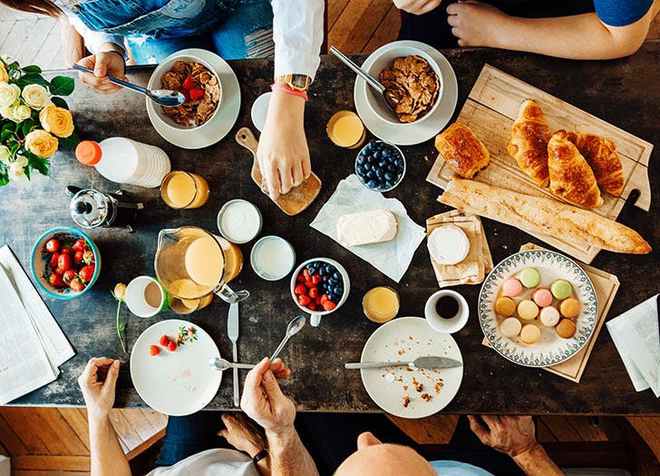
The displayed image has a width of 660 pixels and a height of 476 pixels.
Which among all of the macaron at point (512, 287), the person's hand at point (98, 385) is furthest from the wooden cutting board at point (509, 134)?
the person's hand at point (98, 385)

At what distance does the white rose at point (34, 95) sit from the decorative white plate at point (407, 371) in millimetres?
1003

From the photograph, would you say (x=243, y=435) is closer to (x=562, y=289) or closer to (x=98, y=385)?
(x=98, y=385)

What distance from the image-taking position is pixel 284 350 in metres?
1.57

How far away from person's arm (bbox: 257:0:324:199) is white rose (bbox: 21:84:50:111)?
54 cm

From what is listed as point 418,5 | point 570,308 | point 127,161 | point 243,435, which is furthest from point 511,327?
point 127,161

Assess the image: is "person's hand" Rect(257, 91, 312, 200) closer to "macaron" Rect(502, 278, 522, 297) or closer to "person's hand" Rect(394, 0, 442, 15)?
"person's hand" Rect(394, 0, 442, 15)

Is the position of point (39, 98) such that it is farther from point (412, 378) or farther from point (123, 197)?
point (412, 378)

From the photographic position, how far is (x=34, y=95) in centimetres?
143

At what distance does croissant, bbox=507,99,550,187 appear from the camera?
4.77 ft

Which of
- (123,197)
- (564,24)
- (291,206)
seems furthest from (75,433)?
(564,24)

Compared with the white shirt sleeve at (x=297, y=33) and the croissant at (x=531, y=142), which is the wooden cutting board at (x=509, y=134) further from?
the white shirt sleeve at (x=297, y=33)

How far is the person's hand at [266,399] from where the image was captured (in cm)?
142

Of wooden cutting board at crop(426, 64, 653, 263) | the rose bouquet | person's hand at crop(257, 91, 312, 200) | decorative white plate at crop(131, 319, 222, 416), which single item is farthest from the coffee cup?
the rose bouquet

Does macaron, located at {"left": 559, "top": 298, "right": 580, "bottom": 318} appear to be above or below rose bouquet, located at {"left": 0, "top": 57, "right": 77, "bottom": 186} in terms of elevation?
above
